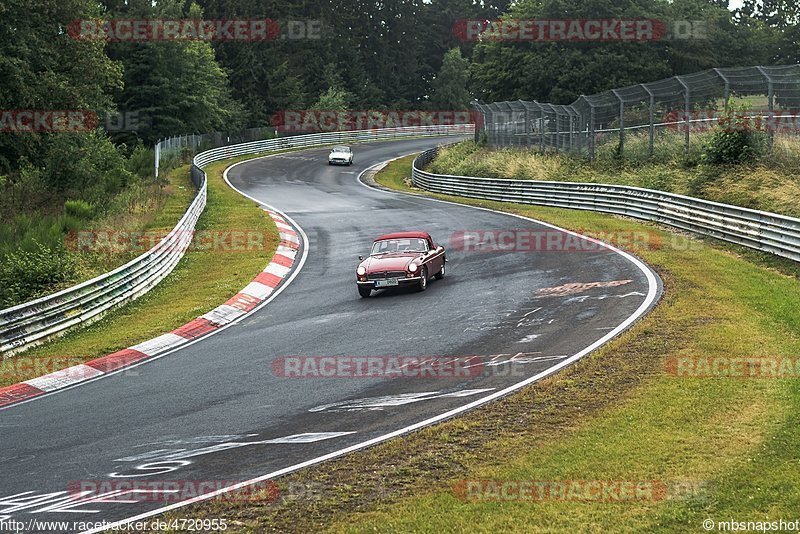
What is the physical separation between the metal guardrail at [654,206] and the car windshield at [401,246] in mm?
7791

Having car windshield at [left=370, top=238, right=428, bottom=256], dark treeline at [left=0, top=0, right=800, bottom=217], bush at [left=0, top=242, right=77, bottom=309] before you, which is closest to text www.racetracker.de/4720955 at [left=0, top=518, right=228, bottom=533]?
bush at [left=0, top=242, right=77, bottom=309]

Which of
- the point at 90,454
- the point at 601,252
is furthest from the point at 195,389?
the point at 601,252

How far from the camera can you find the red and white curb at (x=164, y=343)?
14.5m

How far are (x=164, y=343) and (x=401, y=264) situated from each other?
17.7 feet

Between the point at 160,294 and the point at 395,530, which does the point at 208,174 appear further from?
the point at 395,530

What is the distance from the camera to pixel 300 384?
13.2 metres

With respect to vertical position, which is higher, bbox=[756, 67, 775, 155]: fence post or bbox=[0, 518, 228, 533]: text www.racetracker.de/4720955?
bbox=[756, 67, 775, 155]: fence post

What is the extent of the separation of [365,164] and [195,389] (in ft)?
160

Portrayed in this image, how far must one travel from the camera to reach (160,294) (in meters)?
21.9

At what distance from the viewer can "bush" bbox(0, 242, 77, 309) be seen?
2009 cm

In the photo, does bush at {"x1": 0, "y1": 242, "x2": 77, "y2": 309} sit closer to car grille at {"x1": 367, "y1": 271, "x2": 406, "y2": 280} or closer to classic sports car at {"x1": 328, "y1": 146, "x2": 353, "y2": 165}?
car grille at {"x1": 367, "y1": 271, "x2": 406, "y2": 280}

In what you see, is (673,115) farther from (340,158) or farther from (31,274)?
(340,158)

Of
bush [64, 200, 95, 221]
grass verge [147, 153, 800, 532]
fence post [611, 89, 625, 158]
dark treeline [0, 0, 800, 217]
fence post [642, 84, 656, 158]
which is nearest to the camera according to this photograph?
grass verge [147, 153, 800, 532]

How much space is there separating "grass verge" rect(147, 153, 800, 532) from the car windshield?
7.56 metres
